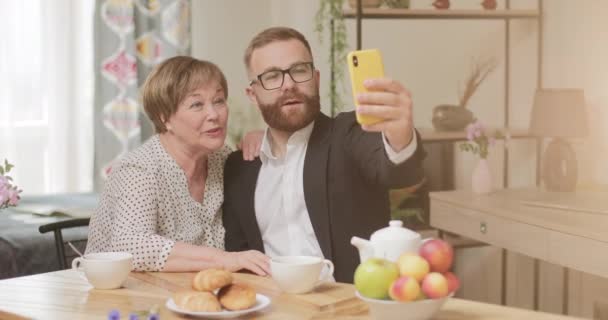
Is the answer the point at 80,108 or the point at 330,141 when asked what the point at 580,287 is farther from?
the point at 80,108

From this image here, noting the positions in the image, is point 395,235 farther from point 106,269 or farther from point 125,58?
point 125,58

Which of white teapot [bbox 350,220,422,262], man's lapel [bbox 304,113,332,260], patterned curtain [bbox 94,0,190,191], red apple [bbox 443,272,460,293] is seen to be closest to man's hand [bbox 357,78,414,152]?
white teapot [bbox 350,220,422,262]

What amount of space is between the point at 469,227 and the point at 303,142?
100cm

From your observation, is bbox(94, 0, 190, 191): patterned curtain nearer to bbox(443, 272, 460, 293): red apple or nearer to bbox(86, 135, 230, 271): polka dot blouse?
bbox(86, 135, 230, 271): polka dot blouse

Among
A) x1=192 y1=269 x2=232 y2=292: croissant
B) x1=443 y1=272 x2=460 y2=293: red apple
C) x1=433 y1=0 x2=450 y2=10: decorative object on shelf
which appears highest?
x1=433 y1=0 x2=450 y2=10: decorative object on shelf

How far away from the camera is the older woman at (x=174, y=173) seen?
88.2 inches

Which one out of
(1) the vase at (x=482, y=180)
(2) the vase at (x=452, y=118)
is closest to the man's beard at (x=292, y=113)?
(1) the vase at (x=482, y=180)

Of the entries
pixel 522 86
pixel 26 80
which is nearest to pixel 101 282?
pixel 522 86

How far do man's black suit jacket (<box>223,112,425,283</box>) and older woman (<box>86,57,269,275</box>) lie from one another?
60mm

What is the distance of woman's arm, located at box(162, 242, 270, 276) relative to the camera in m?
2.06

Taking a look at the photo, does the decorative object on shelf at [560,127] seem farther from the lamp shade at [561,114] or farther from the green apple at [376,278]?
the green apple at [376,278]

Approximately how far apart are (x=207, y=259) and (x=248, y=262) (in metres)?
0.10

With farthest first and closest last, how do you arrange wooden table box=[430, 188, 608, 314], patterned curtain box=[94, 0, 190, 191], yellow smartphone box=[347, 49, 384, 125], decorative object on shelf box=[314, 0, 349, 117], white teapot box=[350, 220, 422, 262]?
patterned curtain box=[94, 0, 190, 191]
decorative object on shelf box=[314, 0, 349, 117]
wooden table box=[430, 188, 608, 314]
yellow smartphone box=[347, 49, 384, 125]
white teapot box=[350, 220, 422, 262]

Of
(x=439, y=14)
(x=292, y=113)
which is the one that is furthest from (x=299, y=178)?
(x=439, y=14)
